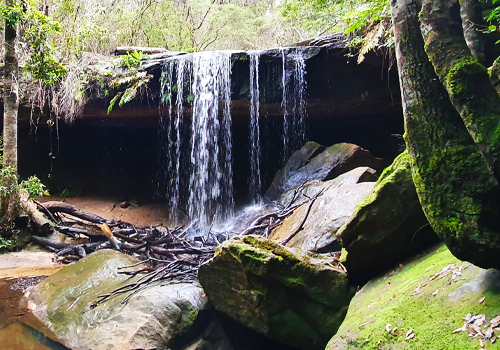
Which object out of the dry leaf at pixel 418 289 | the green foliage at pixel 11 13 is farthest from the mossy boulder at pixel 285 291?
the green foliage at pixel 11 13

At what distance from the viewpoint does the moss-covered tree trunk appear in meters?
1.95

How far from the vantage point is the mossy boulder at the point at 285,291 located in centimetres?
329

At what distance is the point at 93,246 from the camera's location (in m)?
7.47

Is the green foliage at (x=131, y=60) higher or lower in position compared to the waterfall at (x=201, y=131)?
higher

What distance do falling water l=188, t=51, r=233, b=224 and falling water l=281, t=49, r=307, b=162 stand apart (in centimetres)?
161

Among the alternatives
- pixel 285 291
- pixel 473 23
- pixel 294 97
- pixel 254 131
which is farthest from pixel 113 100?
pixel 473 23

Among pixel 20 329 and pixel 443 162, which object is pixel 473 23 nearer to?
pixel 443 162

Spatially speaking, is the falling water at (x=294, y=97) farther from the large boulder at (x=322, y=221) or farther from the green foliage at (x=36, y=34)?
the green foliage at (x=36, y=34)

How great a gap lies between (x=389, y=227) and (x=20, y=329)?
445 cm

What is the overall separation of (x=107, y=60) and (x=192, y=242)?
7145 mm

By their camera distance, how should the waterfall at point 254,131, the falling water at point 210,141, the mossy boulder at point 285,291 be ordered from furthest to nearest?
the falling water at point 210,141 < the waterfall at point 254,131 < the mossy boulder at point 285,291

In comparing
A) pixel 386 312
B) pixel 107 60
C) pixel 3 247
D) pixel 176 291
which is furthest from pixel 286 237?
pixel 107 60

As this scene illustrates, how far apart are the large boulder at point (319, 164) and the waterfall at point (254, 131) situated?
1.88 metres

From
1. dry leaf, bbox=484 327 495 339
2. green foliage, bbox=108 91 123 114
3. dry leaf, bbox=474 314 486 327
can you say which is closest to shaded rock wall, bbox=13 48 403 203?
green foliage, bbox=108 91 123 114
